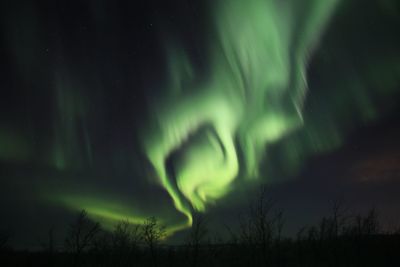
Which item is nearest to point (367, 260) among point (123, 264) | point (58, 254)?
point (123, 264)

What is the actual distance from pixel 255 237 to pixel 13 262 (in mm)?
34730

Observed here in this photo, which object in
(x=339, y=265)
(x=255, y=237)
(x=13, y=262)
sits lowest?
(x=339, y=265)

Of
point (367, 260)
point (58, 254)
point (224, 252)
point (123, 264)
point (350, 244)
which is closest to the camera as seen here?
point (367, 260)

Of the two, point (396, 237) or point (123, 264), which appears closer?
point (123, 264)

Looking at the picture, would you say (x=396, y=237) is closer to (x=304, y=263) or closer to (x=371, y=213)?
(x=371, y=213)

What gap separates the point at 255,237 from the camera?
35.0m

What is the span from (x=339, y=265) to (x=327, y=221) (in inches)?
416

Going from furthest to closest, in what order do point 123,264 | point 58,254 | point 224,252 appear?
1. point 58,254
2. point 224,252
3. point 123,264

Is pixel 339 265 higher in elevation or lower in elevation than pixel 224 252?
lower

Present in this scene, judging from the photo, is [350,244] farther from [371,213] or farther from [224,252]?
[224,252]

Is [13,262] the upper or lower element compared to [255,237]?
upper

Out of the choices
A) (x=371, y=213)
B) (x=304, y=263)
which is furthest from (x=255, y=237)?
(x=371, y=213)

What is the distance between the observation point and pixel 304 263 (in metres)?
37.6

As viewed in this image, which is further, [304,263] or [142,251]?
[142,251]
